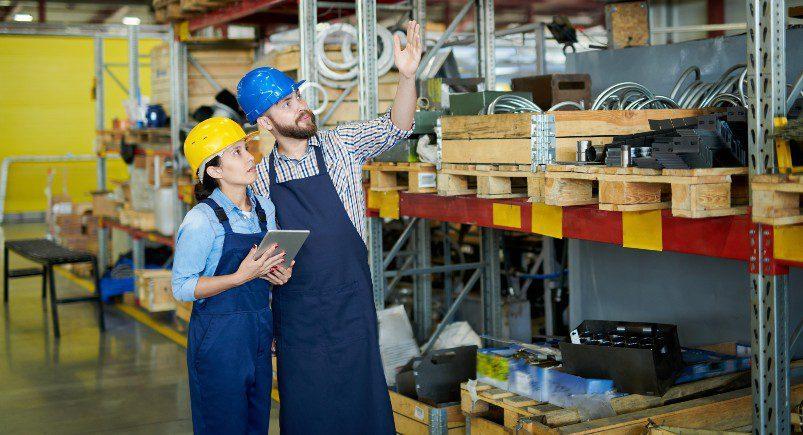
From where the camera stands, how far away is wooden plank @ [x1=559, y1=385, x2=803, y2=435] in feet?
13.1

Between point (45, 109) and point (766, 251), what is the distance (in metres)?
20.7

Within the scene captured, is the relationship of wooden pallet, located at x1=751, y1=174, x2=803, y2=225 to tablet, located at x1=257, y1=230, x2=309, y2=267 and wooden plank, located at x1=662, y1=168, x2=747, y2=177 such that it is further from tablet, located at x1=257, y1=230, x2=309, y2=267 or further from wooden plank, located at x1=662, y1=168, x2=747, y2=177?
tablet, located at x1=257, y1=230, x2=309, y2=267

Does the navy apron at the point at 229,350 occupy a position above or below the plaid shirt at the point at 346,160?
below

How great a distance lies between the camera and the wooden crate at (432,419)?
502cm

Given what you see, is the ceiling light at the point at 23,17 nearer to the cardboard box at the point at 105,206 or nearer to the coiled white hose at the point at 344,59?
the cardboard box at the point at 105,206

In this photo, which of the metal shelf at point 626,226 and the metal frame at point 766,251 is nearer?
the metal frame at point 766,251

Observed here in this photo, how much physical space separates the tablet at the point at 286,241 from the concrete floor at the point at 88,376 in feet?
8.71

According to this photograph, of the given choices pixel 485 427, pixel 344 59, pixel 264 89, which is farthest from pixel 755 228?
pixel 344 59

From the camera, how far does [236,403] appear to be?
12.6 ft

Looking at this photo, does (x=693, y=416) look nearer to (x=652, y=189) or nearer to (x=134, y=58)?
(x=652, y=189)

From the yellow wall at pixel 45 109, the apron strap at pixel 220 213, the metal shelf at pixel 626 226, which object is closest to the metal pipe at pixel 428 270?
the metal shelf at pixel 626 226

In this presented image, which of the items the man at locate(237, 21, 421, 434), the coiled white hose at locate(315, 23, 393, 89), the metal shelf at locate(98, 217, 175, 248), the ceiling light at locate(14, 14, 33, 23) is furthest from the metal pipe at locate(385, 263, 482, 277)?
the ceiling light at locate(14, 14, 33, 23)

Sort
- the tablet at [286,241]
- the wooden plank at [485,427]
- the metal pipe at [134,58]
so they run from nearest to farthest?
the tablet at [286,241], the wooden plank at [485,427], the metal pipe at [134,58]

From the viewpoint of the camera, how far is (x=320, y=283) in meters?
4.00
